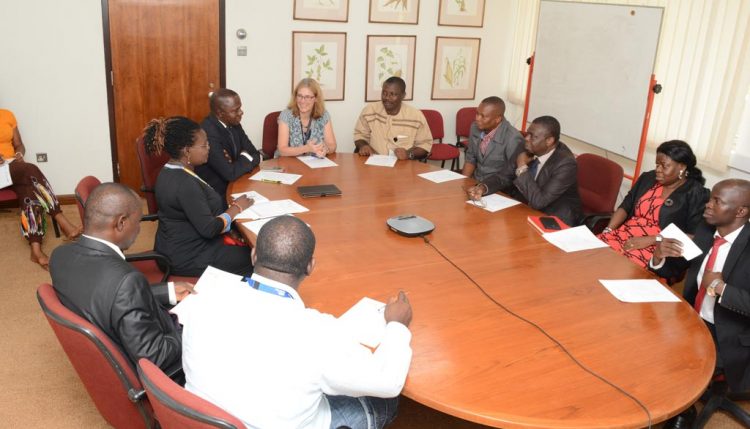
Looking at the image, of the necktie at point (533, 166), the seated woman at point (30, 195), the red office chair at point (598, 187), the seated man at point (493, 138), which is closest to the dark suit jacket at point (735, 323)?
the red office chair at point (598, 187)

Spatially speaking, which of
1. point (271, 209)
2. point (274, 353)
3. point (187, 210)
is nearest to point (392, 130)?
point (271, 209)

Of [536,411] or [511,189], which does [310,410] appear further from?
[511,189]

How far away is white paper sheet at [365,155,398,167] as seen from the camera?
14.5 feet

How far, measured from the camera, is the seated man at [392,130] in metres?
4.95

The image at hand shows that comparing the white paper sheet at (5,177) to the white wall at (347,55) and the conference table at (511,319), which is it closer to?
the white wall at (347,55)

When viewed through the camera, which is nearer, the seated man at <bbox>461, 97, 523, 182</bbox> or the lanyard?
the lanyard

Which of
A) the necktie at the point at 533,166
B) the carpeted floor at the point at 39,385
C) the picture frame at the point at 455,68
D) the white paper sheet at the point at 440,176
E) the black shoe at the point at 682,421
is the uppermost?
the picture frame at the point at 455,68

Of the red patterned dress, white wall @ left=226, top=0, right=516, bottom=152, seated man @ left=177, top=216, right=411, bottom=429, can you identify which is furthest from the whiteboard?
seated man @ left=177, top=216, right=411, bottom=429

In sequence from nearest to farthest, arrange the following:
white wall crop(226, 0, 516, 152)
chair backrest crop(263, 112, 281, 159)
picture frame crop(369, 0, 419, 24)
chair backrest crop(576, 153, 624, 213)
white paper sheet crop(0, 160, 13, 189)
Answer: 1. chair backrest crop(576, 153, 624, 213)
2. white paper sheet crop(0, 160, 13, 189)
3. chair backrest crop(263, 112, 281, 159)
4. white wall crop(226, 0, 516, 152)
5. picture frame crop(369, 0, 419, 24)

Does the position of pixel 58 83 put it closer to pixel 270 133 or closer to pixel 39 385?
pixel 270 133

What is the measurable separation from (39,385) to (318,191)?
5.91ft

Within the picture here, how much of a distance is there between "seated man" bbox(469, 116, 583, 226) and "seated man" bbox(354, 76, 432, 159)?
1.25 metres

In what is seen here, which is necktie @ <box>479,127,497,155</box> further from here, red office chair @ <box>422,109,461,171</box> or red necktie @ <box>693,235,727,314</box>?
red necktie @ <box>693,235,727,314</box>

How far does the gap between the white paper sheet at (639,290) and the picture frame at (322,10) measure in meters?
4.03
